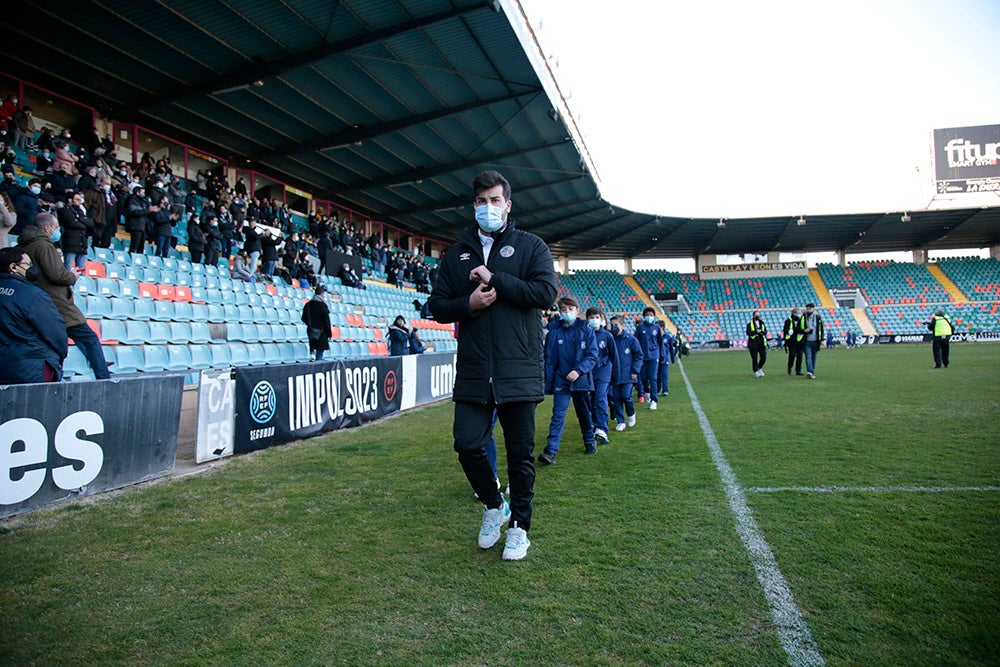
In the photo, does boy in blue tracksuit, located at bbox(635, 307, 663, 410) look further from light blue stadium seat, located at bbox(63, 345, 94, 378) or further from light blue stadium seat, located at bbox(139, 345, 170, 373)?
light blue stadium seat, located at bbox(63, 345, 94, 378)

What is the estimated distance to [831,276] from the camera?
5072 cm

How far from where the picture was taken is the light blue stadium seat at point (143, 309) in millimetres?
11234

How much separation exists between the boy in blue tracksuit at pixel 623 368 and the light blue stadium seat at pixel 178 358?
8.01 metres

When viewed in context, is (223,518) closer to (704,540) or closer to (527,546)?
(527,546)

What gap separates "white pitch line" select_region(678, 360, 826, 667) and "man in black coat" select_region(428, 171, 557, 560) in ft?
4.20

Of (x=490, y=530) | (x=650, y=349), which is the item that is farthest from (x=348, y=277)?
(x=490, y=530)

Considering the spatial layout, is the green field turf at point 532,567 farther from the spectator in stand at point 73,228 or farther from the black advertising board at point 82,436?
the spectator in stand at point 73,228

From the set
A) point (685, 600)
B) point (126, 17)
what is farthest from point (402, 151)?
point (685, 600)

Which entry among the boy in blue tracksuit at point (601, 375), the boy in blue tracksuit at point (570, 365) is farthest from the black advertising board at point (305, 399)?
the boy in blue tracksuit at point (601, 375)

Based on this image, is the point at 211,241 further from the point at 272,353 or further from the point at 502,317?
the point at 502,317

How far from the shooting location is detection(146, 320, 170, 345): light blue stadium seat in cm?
1115

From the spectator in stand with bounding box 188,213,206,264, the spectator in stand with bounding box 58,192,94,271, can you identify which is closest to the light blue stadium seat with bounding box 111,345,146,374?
the spectator in stand with bounding box 58,192,94,271

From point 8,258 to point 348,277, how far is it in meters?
16.9

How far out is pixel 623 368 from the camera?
8.52m
